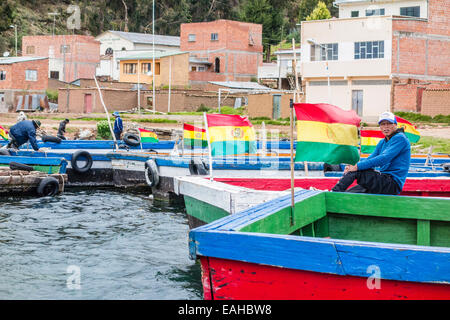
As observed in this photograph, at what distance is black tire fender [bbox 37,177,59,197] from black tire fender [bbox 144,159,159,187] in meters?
2.66

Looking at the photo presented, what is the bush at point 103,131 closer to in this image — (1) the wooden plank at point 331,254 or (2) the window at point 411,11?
(1) the wooden plank at point 331,254

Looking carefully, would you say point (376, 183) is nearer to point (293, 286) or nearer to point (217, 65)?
point (293, 286)

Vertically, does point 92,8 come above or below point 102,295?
above

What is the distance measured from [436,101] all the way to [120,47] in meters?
45.2

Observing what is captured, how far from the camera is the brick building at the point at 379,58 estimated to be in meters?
45.1

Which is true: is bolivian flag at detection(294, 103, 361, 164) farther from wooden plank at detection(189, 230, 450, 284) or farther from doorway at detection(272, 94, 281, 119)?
doorway at detection(272, 94, 281, 119)

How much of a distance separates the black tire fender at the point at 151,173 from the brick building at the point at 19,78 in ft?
148

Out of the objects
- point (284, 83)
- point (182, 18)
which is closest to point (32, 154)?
point (284, 83)

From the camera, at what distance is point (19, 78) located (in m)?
61.2

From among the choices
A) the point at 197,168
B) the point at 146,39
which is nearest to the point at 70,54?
the point at 146,39

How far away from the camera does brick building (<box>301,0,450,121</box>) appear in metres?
45.1
